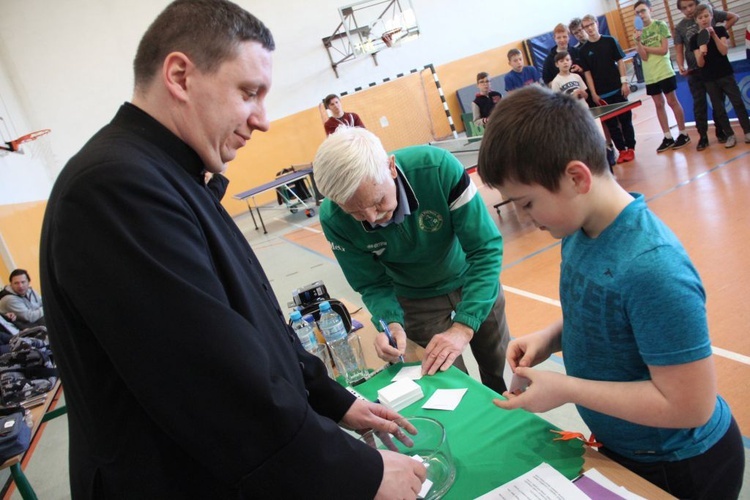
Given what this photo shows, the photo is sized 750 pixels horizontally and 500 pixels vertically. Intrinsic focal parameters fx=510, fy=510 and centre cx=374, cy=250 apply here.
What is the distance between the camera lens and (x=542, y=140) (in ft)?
3.38

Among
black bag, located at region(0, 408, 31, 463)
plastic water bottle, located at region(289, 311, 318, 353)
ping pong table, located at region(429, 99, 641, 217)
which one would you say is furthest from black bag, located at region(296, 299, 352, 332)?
ping pong table, located at region(429, 99, 641, 217)

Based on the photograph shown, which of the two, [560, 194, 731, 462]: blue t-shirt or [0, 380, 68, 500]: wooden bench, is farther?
[0, 380, 68, 500]: wooden bench

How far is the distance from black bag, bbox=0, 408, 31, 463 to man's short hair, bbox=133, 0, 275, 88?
2.34 metres

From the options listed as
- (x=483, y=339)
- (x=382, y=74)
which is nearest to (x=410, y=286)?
(x=483, y=339)

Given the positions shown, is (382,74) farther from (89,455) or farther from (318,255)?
(89,455)

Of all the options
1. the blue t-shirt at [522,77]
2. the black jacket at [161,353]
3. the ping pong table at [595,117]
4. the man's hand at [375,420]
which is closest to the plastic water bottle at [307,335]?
the man's hand at [375,420]

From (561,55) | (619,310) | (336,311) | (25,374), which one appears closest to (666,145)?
(561,55)

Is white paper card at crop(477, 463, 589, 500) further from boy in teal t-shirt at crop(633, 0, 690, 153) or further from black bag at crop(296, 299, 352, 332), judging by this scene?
boy in teal t-shirt at crop(633, 0, 690, 153)

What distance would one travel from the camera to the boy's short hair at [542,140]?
1029 mm

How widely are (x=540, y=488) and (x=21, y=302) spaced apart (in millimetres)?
5968

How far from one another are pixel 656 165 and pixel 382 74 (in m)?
8.86

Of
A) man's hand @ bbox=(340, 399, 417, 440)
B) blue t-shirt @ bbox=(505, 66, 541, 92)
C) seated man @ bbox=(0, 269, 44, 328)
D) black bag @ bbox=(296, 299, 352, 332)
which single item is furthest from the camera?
blue t-shirt @ bbox=(505, 66, 541, 92)

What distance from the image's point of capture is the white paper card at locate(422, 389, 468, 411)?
1462 mm

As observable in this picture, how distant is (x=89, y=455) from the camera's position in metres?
0.87
